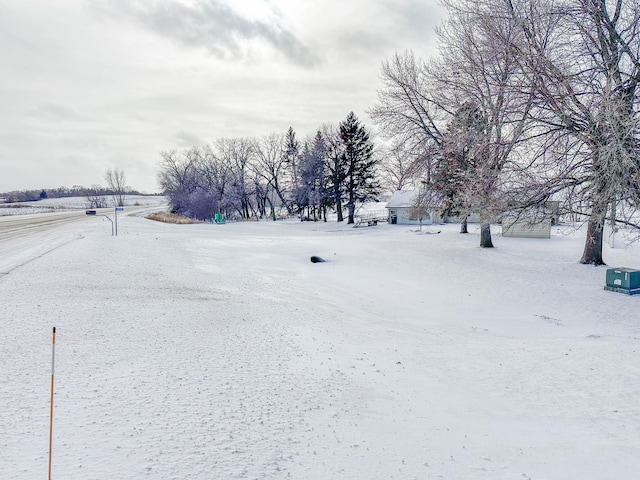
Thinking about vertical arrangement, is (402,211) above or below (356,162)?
below

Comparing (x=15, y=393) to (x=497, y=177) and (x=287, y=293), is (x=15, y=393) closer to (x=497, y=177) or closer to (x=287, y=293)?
(x=287, y=293)

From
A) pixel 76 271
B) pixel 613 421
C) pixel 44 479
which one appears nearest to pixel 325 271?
pixel 76 271

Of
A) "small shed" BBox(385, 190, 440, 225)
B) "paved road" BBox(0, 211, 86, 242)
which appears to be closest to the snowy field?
"paved road" BBox(0, 211, 86, 242)

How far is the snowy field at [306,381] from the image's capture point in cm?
387

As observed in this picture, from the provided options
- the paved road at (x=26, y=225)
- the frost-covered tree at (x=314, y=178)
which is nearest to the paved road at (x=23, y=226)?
the paved road at (x=26, y=225)

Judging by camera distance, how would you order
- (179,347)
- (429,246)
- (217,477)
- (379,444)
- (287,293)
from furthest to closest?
(429,246) → (287,293) → (179,347) → (379,444) → (217,477)

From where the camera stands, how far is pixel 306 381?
5.63 metres

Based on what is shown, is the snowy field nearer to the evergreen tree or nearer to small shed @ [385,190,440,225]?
small shed @ [385,190,440,225]

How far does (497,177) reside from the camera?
1443cm

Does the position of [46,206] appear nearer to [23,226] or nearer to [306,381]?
[23,226]

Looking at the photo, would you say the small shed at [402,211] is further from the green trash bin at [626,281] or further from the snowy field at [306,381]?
the snowy field at [306,381]

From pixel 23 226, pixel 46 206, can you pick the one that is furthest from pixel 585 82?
pixel 46 206

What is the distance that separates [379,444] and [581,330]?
25.3ft

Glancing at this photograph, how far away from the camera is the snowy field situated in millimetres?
3867
